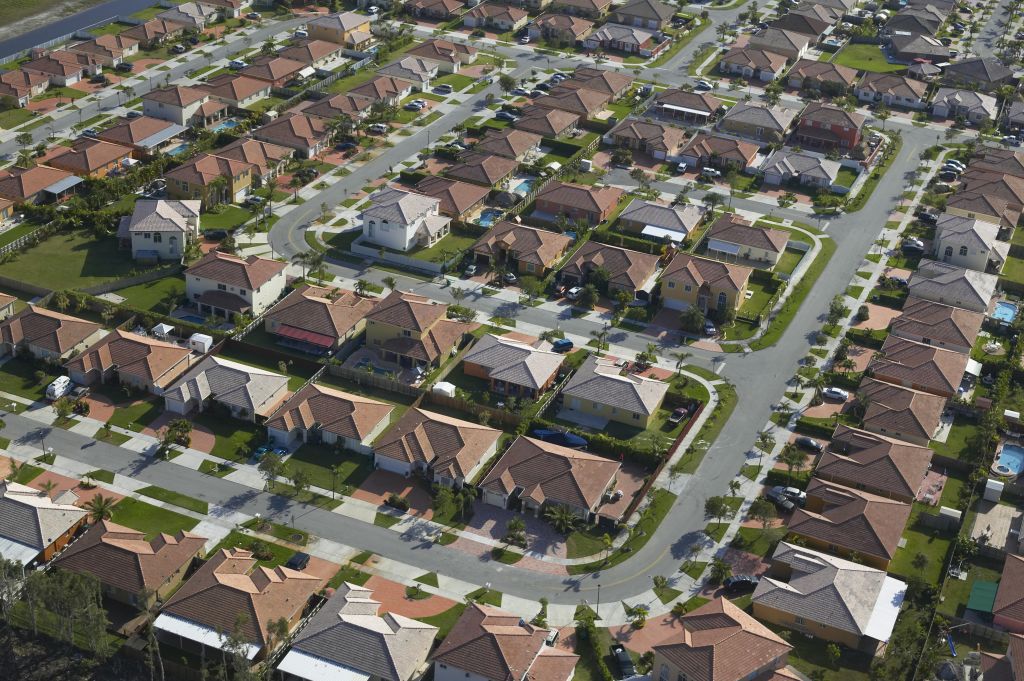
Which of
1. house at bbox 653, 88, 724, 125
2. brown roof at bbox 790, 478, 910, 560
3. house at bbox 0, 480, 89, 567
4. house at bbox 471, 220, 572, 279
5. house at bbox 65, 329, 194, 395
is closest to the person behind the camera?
house at bbox 0, 480, 89, 567

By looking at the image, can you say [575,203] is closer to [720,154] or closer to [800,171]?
[720,154]

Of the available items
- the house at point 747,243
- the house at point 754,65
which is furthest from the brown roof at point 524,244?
the house at point 754,65

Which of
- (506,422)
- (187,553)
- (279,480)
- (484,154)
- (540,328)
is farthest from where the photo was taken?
(484,154)

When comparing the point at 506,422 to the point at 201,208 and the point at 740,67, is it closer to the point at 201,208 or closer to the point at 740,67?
the point at 201,208

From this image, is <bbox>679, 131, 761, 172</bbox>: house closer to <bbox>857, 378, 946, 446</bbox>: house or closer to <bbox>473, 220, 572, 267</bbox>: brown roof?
<bbox>473, 220, 572, 267</bbox>: brown roof

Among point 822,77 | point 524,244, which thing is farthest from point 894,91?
point 524,244

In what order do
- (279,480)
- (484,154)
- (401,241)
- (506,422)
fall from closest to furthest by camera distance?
1. (279,480)
2. (506,422)
3. (401,241)
4. (484,154)

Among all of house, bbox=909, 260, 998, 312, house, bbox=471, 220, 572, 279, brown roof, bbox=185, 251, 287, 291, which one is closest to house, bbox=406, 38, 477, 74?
house, bbox=471, 220, 572, 279

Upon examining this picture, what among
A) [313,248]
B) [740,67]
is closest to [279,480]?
[313,248]

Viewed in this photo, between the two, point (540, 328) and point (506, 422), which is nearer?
point (506, 422)
